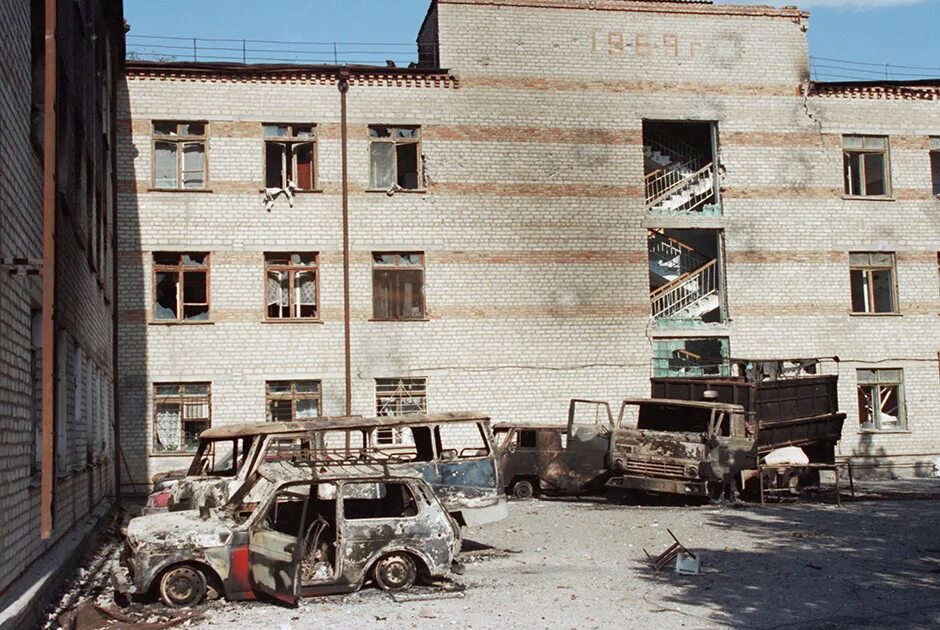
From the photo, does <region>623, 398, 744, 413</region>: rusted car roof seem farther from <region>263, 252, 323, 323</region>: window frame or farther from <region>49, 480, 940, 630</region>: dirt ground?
<region>263, 252, 323, 323</region>: window frame

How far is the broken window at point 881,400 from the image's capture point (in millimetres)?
28656

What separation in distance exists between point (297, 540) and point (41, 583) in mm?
2454

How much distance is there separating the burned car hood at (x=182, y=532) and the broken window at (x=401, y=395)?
15285 millimetres

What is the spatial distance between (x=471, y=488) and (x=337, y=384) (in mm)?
12198

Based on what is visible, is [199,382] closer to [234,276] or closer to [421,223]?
[234,276]

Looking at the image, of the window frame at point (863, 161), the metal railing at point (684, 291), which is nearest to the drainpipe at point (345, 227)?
the metal railing at point (684, 291)

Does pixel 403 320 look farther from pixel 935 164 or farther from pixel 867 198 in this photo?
pixel 935 164

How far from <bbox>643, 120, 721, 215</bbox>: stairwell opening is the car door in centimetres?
1909

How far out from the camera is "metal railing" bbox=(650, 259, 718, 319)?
28.6m

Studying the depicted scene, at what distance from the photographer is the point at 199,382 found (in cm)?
2566

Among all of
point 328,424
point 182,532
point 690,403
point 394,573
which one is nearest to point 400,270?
point 690,403

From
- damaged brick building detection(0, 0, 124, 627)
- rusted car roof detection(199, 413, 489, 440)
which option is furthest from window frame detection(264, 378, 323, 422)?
rusted car roof detection(199, 413, 489, 440)

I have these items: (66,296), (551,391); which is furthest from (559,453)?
(66,296)

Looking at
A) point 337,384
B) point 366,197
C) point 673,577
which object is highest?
point 366,197
